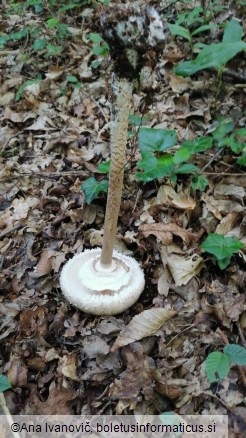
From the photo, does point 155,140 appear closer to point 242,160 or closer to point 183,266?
point 242,160

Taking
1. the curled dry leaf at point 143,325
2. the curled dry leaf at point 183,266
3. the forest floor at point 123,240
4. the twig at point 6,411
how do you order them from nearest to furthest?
the twig at point 6,411 < the forest floor at point 123,240 < the curled dry leaf at point 143,325 < the curled dry leaf at point 183,266

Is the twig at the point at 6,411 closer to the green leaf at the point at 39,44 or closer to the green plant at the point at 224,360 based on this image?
the green plant at the point at 224,360

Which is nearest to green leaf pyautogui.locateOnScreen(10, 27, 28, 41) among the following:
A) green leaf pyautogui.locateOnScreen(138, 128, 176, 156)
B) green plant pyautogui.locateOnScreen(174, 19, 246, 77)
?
green plant pyautogui.locateOnScreen(174, 19, 246, 77)

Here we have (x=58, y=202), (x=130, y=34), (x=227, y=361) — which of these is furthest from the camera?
(x=58, y=202)

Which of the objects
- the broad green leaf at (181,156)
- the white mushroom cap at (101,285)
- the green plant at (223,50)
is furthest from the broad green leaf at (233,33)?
the white mushroom cap at (101,285)

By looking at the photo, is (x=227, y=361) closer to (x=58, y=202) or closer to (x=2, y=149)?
(x=58, y=202)

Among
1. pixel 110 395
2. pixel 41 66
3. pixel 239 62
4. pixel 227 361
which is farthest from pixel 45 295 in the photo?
pixel 41 66

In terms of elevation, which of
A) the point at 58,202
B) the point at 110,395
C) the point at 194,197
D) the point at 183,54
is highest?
the point at 183,54
